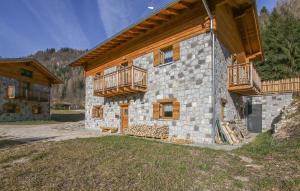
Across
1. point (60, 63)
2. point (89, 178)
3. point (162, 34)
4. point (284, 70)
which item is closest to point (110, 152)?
point (89, 178)

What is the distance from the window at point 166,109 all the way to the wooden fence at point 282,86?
9599 millimetres

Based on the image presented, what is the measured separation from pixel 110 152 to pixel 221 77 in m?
6.82

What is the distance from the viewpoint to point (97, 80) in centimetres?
1605

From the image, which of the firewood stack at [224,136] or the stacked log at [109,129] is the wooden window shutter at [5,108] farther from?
the firewood stack at [224,136]

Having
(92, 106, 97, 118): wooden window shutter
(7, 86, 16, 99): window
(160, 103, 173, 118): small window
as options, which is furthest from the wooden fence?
(7, 86, 16, 99): window

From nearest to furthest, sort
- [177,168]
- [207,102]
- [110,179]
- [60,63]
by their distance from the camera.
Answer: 1. [110,179]
2. [177,168]
3. [207,102]
4. [60,63]

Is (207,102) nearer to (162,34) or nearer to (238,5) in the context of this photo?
(162,34)

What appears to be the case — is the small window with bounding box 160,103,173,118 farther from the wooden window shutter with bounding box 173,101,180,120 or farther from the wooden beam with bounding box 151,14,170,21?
the wooden beam with bounding box 151,14,170,21

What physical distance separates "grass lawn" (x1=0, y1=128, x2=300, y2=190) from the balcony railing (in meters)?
20.6

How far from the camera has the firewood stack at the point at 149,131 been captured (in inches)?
450

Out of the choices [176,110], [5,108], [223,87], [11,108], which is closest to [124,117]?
[176,110]

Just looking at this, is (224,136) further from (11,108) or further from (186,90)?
(11,108)

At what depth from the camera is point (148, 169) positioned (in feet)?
18.3

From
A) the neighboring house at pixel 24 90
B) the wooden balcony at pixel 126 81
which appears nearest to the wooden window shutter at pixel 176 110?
the wooden balcony at pixel 126 81
